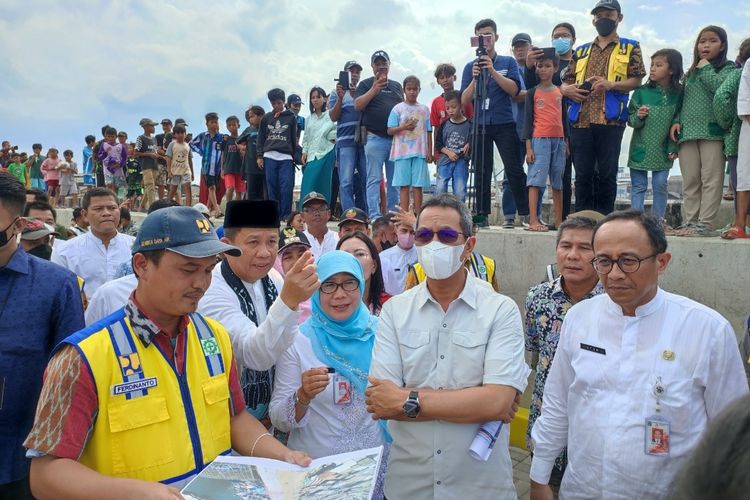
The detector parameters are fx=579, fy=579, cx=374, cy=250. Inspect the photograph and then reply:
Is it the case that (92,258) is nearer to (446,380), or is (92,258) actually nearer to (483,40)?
(446,380)

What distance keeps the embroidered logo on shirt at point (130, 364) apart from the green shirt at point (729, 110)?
18.1 ft

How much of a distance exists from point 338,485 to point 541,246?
4.73 meters

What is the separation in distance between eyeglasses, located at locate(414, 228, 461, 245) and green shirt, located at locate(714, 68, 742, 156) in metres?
4.04

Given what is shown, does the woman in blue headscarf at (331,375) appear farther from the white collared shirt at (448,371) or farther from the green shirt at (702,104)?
the green shirt at (702,104)

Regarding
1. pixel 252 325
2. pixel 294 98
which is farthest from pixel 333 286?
pixel 294 98

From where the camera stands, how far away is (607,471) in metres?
2.19

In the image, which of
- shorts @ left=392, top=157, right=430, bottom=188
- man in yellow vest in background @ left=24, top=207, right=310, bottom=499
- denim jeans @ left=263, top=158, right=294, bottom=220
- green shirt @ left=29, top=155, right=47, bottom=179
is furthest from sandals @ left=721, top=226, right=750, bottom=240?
green shirt @ left=29, top=155, right=47, bottom=179

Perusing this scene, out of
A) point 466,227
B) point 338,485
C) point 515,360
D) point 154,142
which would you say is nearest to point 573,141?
point 466,227

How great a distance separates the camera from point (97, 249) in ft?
17.6

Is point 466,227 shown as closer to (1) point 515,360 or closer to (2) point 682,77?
(1) point 515,360

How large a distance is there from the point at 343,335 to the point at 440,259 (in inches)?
27.4

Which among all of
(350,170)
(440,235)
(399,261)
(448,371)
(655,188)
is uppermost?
(350,170)

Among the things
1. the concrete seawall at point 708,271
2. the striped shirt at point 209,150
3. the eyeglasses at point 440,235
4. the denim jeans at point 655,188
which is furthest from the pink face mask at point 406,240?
the striped shirt at point 209,150

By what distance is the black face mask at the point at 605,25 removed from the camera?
235 inches
